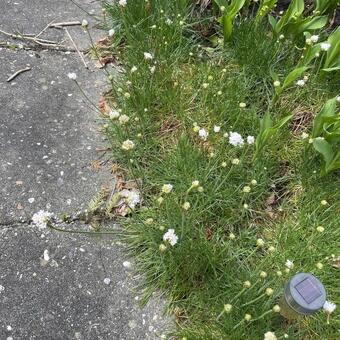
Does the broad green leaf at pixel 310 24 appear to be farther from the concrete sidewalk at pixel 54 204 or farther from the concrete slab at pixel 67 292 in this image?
the concrete slab at pixel 67 292

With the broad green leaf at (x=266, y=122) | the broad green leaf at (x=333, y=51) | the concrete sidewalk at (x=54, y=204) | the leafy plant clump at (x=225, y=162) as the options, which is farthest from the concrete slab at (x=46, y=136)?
the broad green leaf at (x=333, y=51)

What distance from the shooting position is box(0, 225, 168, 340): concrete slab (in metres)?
1.57

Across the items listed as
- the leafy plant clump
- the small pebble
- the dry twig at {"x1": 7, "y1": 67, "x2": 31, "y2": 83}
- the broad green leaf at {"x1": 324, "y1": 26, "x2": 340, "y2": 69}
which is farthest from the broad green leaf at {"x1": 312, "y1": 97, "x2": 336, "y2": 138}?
the dry twig at {"x1": 7, "y1": 67, "x2": 31, "y2": 83}

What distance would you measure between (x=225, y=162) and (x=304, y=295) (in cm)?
65

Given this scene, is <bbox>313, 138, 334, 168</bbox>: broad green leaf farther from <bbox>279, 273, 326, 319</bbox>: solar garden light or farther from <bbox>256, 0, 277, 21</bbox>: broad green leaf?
<bbox>256, 0, 277, 21</bbox>: broad green leaf

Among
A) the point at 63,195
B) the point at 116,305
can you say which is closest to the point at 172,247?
the point at 116,305

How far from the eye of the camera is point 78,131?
2.07 metres

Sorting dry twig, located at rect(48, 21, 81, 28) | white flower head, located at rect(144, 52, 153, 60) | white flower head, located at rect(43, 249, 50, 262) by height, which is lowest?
white flower head, located at rect(43, 249, 50, 262)

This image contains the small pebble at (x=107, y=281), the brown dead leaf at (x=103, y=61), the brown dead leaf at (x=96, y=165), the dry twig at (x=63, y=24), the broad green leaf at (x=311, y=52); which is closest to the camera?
A: the small pebble at (x=107, y=281)

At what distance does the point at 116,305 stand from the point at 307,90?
1.31 metres

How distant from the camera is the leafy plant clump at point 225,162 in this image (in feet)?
5.32

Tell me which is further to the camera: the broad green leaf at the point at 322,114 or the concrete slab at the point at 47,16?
the concrete slab at the point at 47,16

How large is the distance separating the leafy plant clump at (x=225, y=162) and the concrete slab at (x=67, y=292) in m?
0.09

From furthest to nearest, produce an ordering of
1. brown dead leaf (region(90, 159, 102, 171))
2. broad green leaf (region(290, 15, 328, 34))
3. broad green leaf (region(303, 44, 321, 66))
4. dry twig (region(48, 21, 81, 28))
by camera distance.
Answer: dry twig (region(48, 21, 81, 28)), broad green leaf (region(290, 15, 328, 34)), broad green leaf (region(303, 44, 321, 66)), brown dead leaf (region(90, 159, 102, 171))
